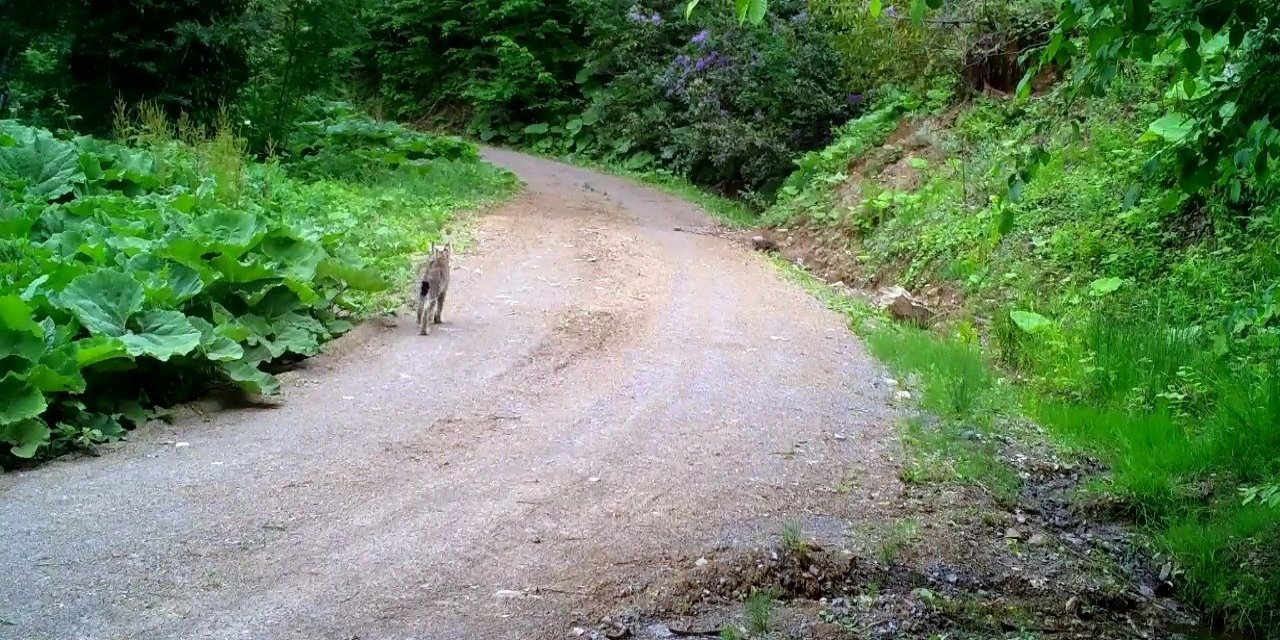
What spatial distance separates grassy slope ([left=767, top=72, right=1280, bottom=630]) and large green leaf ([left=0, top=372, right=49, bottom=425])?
5.13 m

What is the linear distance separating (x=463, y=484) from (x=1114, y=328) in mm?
5635

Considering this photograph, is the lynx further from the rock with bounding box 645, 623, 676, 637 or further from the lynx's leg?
the rock with bounding box 645, 623, 676, 637

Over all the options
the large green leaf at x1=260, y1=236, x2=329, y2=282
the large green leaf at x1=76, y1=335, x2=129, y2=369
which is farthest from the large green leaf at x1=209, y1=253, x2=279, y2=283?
the large green leaf at x1=76, y1=335, x2=129, y2=369

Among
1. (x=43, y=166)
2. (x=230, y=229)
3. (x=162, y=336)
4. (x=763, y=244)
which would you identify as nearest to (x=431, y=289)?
(x=230, y=229)

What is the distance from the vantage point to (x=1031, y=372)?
29.3 feet

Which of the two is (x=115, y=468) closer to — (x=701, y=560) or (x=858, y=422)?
(x=701, y=560)

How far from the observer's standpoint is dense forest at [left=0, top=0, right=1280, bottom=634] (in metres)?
5.77

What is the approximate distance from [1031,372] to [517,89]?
22.7 meters

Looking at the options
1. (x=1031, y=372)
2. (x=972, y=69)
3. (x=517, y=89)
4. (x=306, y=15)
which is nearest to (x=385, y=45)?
(x=517, y=89)

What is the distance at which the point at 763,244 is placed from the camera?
15633 mm

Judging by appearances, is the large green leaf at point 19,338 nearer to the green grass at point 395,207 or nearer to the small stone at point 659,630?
the green grass at point 395,207

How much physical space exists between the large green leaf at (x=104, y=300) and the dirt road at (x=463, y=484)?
0.70 m

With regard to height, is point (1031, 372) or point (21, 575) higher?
point (1031, 372)

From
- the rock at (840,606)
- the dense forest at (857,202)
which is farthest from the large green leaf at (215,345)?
the rock at (840,606)
